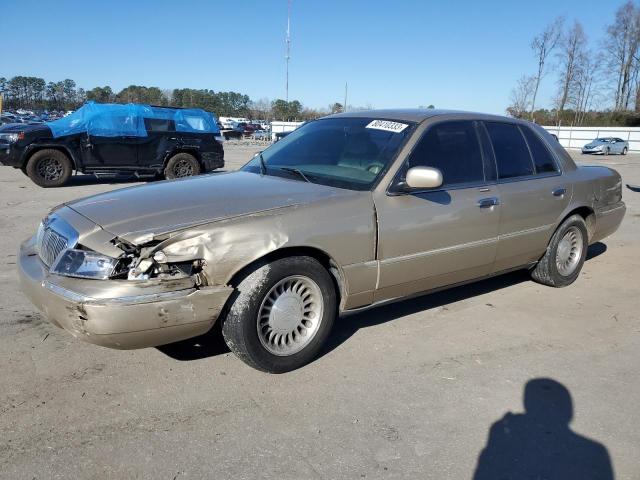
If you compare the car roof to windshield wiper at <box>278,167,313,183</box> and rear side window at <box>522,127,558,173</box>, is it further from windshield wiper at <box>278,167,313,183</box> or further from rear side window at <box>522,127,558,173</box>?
windshield wiper at <box>278,167,313,183</box>

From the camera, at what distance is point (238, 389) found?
10.5ft

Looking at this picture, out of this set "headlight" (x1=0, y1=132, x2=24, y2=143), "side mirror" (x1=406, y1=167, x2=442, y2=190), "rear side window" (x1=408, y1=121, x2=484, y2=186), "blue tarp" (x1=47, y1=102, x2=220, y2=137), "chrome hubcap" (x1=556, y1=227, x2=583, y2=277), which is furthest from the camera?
"blue tarp" (x1=47, y1=102, x2=220, y2=137)

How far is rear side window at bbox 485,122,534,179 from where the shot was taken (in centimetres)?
457

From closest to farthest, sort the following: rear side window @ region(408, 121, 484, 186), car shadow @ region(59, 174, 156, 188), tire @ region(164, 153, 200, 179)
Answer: rear side window @ region(408, 121, 484, 186)
car shadow @ region(59, 174, 156, 188)
tire @ region(164, 153, 200, 179)

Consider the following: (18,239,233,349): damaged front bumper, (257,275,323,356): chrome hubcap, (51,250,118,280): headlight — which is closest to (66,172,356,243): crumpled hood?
(51,250,118,280): headlight

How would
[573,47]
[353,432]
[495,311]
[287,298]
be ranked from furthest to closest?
[573,47] → [495,311] → [287,298] → [353,432]

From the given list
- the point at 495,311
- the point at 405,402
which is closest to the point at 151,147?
the point at 495,311

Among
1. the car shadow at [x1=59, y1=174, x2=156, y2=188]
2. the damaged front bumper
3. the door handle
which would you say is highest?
the door handle

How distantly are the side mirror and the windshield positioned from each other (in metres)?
0.25

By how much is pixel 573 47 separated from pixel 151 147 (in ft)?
179

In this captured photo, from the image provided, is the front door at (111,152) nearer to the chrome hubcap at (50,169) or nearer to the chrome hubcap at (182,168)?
the chrome hubcap at (50,169)

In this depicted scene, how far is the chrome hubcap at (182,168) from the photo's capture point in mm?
13228

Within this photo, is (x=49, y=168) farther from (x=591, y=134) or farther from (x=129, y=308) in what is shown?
(x=591, y=134)

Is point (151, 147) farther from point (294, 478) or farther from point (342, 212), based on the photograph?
point (294, 478)
